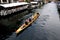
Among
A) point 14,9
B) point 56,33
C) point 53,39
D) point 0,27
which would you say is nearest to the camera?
point 53,39

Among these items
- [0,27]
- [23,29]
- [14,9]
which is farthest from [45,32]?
[14,9]

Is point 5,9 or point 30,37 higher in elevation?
point 5,9

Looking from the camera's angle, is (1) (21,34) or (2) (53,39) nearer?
(2) (53,39)

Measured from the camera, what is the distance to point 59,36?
39469mm

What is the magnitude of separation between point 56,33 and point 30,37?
305 inches

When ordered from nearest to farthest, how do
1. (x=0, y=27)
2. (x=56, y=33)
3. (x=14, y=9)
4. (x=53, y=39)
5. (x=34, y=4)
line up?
(x=53, y=39) < (x=56, y=33) < (x=0, y=27) < (x=14, y=9) < (x=34, y=4)

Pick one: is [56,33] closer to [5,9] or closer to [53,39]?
[53,39]

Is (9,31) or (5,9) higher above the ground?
(5,9)

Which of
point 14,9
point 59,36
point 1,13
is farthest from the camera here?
point 14,9

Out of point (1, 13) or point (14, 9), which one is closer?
point (1, 13)

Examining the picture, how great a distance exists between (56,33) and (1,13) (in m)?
26.8

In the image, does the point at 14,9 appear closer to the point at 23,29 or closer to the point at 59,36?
the point at 23,29

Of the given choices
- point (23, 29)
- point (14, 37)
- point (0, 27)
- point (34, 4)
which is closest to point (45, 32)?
point (23, 29)

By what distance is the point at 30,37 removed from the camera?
38.6 m
